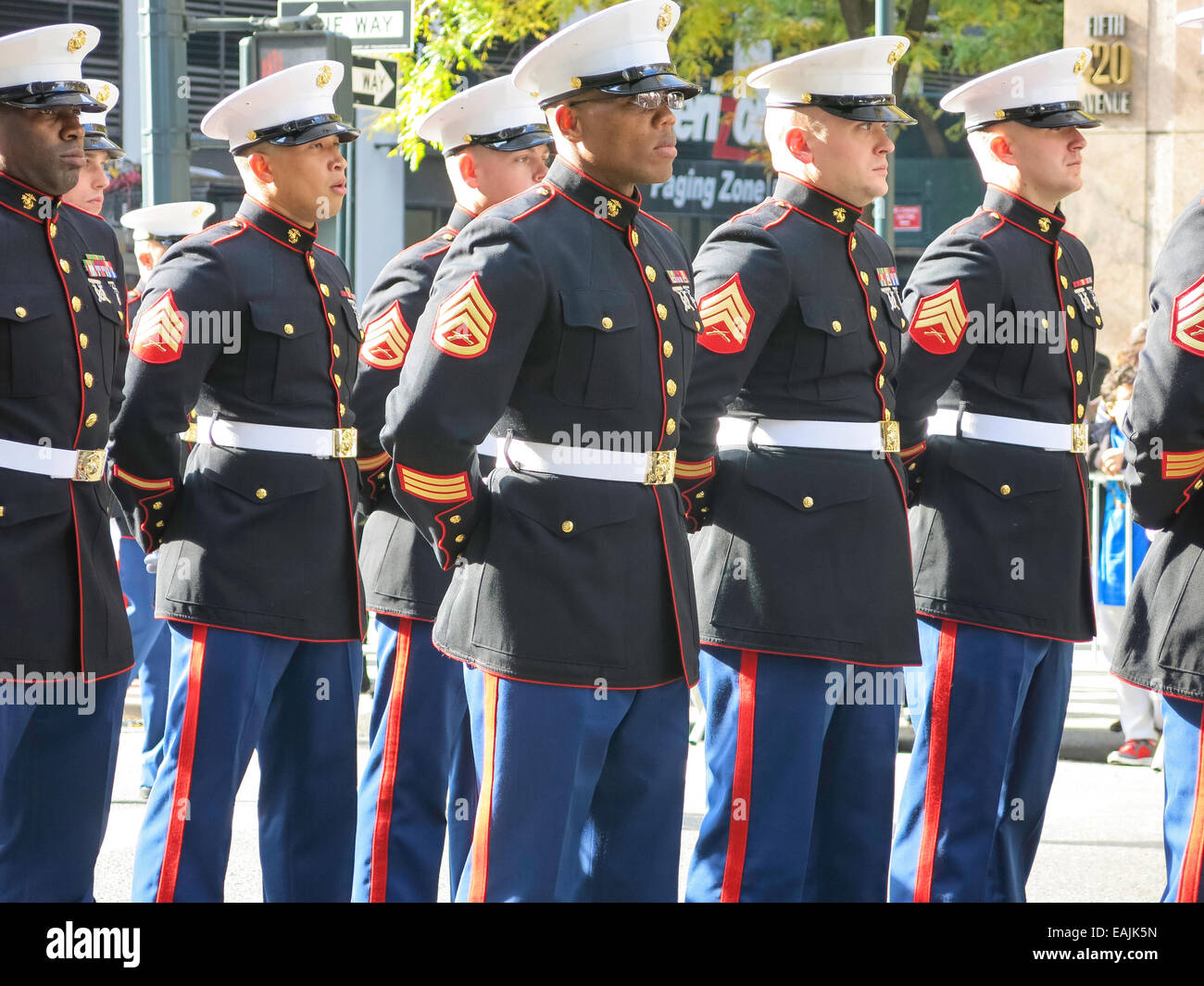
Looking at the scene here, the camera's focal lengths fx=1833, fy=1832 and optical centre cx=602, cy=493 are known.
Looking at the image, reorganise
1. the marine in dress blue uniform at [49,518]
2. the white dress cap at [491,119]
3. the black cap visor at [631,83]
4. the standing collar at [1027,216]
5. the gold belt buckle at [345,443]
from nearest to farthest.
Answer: the black cap visor at [631,83] < the marine in dress blue uniform at [49,518] < the gold belt buckle at [345,443] < the standing collar at [1027,216] < the white dress cap at [491,119]

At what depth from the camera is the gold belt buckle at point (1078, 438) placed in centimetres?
494

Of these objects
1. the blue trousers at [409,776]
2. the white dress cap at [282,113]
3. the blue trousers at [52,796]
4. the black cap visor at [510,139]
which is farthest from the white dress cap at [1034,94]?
the blue trousers at [52,796]

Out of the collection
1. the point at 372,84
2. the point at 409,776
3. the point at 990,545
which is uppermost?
the point at 372,84

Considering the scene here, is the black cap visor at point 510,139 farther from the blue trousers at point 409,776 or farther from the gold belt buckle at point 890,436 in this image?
the gold belt buckle at point 890,436

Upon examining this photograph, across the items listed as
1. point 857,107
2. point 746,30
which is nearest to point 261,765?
point 857,107

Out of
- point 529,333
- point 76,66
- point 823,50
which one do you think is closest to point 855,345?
point 823,50

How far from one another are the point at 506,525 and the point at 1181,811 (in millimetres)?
1574

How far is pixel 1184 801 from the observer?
12.9ft

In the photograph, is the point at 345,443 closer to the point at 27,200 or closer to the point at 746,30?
the point at 27,200

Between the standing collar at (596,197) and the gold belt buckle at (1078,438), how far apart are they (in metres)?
1.65

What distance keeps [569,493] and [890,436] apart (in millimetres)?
1105

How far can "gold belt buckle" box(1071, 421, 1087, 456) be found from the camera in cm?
494

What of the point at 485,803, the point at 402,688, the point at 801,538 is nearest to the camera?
the point at 485,803

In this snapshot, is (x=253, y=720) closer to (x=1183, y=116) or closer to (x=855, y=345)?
(x=855, y=345)
